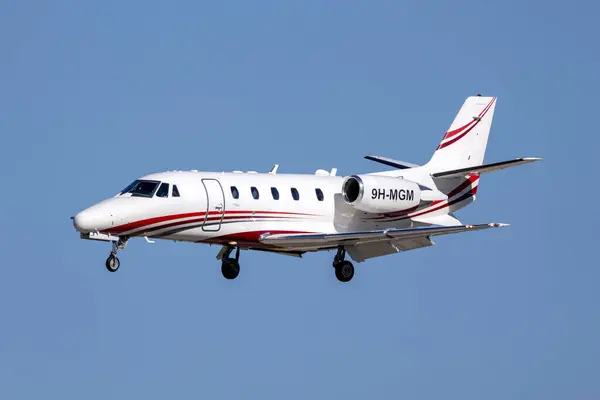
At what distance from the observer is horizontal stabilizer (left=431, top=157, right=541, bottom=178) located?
144ft

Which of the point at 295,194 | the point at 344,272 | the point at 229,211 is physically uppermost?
the point at 295,194

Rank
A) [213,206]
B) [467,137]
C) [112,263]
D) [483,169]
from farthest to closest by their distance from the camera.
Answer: [467,137] < [483,169] < [213,206] < [112,263]

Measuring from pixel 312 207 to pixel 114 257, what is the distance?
6483 millimetres

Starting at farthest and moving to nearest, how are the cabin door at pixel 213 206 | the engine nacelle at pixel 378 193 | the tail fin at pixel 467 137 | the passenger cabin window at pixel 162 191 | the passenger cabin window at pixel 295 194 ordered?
the tail fin at pixel 467 137, the engine nacelle at pixel 378 193, the passenger cabin window at pixel 295 194, the cabin door at pixel 213 206, the passenger cabin window at pixel 162 191

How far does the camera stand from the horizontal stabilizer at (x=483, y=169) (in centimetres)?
4375

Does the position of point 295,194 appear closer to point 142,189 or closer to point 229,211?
point 229,211

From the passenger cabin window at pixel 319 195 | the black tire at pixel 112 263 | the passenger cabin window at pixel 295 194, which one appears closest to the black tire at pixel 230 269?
the passenger cabin window at pixel 295 194

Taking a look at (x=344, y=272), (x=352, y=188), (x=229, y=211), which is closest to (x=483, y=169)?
(x=352, y=188)

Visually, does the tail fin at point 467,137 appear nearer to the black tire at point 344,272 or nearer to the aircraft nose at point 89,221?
the black tire at point 344,272

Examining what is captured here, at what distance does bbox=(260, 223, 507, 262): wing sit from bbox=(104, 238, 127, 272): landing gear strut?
13.5 feet

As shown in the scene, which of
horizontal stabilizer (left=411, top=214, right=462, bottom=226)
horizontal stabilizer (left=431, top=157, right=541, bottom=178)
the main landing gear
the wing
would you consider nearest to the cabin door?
the wing

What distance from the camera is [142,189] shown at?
43.0 m

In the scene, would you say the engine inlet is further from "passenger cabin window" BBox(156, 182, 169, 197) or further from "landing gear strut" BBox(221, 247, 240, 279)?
"passenger cabin window" BBox(156, 182, 169, 197)

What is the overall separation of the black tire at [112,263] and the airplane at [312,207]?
3cm
